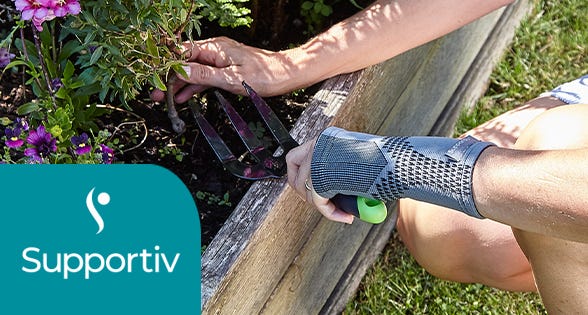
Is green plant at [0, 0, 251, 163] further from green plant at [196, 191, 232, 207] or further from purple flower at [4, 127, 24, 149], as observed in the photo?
green plant at [196, 191, 232, 207]

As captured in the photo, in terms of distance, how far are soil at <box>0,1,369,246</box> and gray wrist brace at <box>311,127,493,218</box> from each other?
0.43 metres

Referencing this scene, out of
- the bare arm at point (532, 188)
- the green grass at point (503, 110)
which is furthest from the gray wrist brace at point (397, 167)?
the green grass at point (503, 110)

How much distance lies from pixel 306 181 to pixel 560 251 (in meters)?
0.48

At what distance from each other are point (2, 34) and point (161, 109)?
0.43 metres

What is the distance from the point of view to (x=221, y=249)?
6.01 ft

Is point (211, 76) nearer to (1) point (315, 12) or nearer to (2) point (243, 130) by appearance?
(2) point (243, 130)

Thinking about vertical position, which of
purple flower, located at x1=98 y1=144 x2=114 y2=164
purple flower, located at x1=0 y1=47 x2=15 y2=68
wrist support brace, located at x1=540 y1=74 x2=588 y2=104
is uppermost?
purple flower, located at x1=0 y1=47 x2=15 y2=68

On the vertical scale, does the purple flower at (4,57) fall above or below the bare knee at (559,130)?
above

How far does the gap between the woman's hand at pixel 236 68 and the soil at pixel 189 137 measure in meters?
0.11

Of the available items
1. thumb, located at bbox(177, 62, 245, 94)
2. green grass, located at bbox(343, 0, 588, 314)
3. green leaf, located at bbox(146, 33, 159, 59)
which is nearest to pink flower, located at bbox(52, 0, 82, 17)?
green leaf, located at bbox(146, 33, 159, 59)

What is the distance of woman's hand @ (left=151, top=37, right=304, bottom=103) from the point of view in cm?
201

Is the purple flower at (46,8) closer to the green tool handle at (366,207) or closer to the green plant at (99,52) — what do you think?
the green plant at (99,52)

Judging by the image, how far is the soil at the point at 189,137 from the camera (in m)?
2.06

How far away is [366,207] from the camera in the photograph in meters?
1.68
